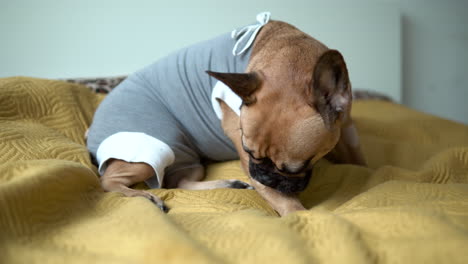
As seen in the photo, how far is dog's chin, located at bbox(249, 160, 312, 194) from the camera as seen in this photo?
142 centimetres

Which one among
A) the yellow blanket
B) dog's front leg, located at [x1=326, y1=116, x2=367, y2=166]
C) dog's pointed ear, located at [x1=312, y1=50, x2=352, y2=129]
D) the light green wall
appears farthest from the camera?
the light green wall

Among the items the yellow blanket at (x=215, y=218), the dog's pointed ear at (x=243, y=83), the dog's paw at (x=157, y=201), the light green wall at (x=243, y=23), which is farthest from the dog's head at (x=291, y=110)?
the light green wall at (x=243, y=23)

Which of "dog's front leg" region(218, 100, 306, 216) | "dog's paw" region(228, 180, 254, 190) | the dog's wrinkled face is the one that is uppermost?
the dog's wrinkled face

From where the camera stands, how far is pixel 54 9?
3.05m

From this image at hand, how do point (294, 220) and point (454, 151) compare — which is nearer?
point (294, 220)

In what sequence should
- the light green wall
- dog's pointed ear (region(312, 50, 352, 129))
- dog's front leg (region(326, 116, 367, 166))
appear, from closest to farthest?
dog's pointed ear (region(312, 50, 352, 129)) < dog's front leg (region(326, 116, 367, 166)) < the light green wall

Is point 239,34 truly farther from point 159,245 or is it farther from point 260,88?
point 159,245

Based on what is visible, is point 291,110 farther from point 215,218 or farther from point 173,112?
point 173,112

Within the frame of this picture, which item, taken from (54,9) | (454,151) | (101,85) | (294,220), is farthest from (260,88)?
(54,9)

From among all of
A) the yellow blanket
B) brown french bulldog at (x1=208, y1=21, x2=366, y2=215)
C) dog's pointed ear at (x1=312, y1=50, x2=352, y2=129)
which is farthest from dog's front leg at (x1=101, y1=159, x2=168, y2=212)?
dog's pointed ear at (x1=312, y1=50, x2=352, y2=129)

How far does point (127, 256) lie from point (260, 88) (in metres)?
0.78

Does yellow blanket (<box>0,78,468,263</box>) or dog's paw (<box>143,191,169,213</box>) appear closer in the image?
yellow blanket (<box>0,78,468,263</box>)

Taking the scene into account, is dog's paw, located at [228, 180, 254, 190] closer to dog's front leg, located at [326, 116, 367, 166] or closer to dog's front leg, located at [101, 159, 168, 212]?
dog's front leg, located at [101, 159, 168, 212]

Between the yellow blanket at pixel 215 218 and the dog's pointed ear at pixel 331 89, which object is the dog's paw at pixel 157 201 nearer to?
the yellow blanket at pixel 215 218
